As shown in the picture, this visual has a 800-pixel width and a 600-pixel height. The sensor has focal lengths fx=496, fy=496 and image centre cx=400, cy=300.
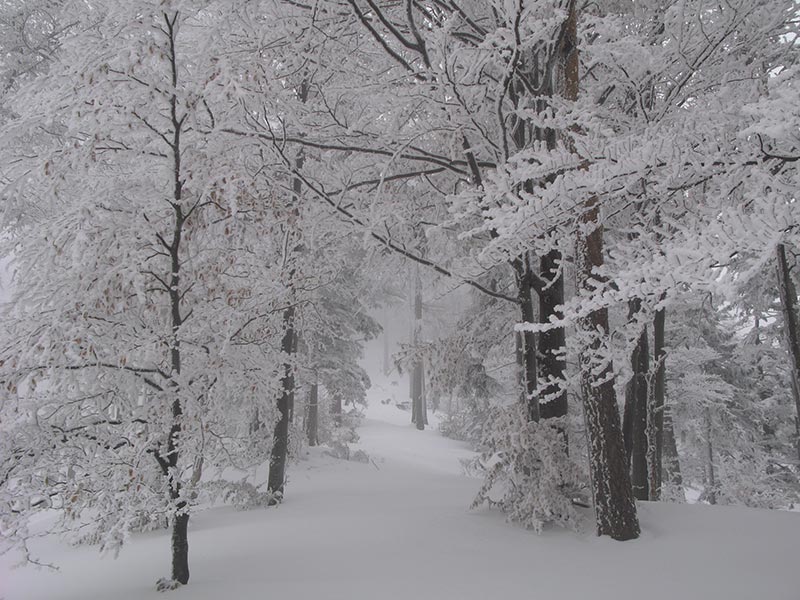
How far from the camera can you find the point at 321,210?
651 centimetres

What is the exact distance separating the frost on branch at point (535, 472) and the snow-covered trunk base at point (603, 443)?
1.32 ft

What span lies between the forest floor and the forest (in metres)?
0.42

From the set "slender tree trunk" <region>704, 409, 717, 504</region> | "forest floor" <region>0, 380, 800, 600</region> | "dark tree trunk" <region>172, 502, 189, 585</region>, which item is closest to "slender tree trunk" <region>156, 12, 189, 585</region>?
"dark tree trunk" <region>172, 502, 189, 585</region>

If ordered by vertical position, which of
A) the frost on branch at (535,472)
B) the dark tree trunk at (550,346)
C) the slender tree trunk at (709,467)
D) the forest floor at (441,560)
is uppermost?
the dark tree trunk at (550,346)

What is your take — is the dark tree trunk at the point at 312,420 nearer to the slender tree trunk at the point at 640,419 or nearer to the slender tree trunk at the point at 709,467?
the slender tree trunk at the point at 640,419

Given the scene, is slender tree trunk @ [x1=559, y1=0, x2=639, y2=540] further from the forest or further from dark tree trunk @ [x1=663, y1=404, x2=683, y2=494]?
dark tree trunk @ [x1=663, y1=404, x2=683, y2=494]

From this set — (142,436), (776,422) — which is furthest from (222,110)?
(776,422)

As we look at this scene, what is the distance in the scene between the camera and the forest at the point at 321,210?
2.93m

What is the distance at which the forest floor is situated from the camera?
411 centimetres

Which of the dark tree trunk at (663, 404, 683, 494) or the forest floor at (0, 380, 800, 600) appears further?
the dark tree trunk at (663, 404, 683, 494)

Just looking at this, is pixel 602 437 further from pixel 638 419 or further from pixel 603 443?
pixel 638 419

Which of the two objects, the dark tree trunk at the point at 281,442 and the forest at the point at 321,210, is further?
the dark tree trunk at the point at 281,442

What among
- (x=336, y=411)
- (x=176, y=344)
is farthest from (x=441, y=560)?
(x=336, y=411)

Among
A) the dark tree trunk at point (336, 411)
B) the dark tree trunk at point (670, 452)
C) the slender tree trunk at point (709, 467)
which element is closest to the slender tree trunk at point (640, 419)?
the dark tree trunk at point (670, 452)
